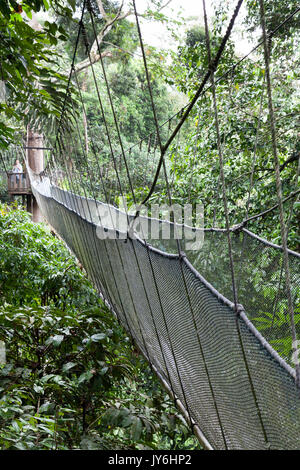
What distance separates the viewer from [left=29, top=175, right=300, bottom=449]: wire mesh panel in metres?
0.70

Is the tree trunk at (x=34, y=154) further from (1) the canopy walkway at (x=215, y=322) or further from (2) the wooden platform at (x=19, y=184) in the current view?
(1) the canopy walkway at (x=215, y=322)

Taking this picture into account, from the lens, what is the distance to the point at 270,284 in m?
1.54

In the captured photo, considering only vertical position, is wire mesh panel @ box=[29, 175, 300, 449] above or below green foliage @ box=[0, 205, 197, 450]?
above

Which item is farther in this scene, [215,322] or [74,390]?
[74,390]

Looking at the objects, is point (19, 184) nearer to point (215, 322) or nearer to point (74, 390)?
point (74, 390)

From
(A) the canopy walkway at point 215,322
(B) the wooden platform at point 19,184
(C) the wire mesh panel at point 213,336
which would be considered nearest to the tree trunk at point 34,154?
(B) the wooden platform at point 19,184

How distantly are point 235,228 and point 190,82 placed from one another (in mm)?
2430

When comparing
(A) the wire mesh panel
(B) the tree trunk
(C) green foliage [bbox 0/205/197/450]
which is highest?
(B) the tree trunk

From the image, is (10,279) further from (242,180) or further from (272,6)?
(272,6)

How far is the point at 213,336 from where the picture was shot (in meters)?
0.91

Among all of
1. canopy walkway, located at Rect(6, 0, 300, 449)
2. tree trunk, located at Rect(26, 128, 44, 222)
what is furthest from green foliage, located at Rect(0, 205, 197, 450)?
tree trunk, located at Rect(26, 128, 44, 222)

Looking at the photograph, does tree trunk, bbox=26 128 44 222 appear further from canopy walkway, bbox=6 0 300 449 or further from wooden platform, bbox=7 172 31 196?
canopy walkway, bbox=6 0 300 449

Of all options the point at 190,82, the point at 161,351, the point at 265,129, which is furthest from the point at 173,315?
the point at 190,82

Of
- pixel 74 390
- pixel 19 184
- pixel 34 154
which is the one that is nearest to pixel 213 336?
pixel 74 390
